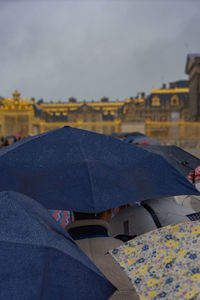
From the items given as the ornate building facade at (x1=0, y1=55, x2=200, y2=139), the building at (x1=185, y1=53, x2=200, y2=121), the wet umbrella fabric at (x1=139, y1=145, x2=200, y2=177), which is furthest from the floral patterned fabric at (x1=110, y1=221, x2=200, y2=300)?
the building at (x1=185, y1=53, x2=200, y2=121)

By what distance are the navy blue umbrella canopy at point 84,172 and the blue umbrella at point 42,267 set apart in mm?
1070

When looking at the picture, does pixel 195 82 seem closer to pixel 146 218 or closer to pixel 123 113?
pixel 123 113

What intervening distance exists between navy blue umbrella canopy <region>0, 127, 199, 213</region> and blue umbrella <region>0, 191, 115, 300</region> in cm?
107

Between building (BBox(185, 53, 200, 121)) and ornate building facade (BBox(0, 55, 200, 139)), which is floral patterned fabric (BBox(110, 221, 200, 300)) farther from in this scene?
building (BBox(185, 53, 200, 121))

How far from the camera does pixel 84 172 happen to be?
289cm

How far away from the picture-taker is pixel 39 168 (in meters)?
3.12

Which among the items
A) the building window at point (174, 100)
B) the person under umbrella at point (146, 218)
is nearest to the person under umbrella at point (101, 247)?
the person under umbrella at point (146, 218)

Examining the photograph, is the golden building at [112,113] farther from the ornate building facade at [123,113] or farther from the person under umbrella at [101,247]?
the person under umbrella at [101,247]

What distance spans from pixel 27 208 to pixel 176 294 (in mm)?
878

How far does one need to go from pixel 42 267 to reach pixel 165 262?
0.61 meters

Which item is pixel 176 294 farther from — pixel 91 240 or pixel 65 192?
pixel 65 192

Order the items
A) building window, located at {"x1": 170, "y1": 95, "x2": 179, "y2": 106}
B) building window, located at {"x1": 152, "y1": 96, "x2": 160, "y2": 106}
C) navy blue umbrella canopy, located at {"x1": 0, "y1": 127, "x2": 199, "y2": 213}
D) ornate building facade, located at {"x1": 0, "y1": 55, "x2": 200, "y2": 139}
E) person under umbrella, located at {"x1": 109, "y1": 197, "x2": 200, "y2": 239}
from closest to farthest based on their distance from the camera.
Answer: person under umbrella, located at {"x1": 109, "y1": 197, "x2": 200, "y2": 239}, navy blue umbrella canopy, located at {"x1": 0, "y1": 127, "x2": 199, "y2": 213}, ornate building facade, located at {"x1": 0, "y1": 55, "x2": 200, "y2": 139}, building window, located at {"x1": 152, "y1": 96, "x2": 160, "y2": 106}, building window, located at {"x1": 170, "y1": 95, "x2": 179, "y2": 106}

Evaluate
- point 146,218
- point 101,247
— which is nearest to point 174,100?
point 146,218

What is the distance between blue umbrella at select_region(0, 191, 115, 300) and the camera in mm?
1342
